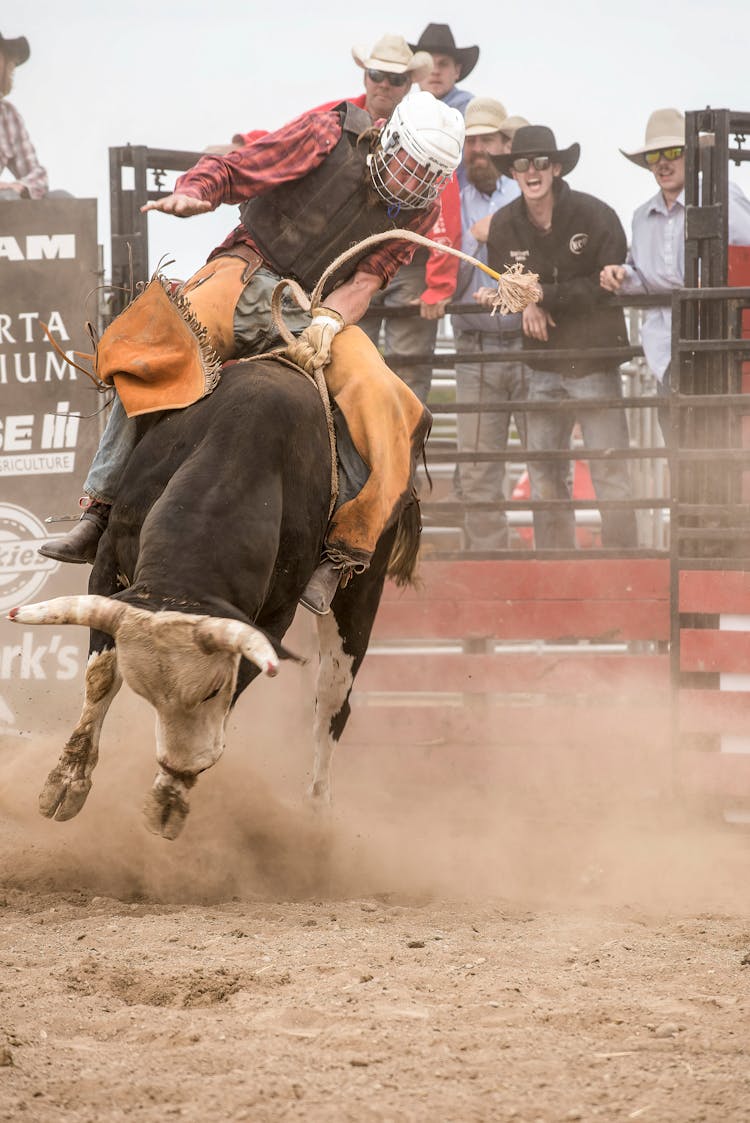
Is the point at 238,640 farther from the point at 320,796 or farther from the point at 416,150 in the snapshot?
the point at 416,150

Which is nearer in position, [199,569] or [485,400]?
[199,569]

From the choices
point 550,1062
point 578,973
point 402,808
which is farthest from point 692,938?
point 402,808

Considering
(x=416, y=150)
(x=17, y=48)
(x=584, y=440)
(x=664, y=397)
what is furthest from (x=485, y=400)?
(x=17, y=48)

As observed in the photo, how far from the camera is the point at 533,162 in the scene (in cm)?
631

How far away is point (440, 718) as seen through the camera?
22.0ft

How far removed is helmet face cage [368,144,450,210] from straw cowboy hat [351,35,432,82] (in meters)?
1.49

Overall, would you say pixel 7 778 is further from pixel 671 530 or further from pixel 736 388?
pixel 736 388

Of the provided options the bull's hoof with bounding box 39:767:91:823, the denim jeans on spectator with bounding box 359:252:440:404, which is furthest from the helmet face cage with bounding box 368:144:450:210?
the bull's hoof with bounding box 39:767:91:823

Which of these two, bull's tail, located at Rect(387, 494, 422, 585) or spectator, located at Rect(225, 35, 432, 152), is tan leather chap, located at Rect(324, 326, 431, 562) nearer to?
bull's tail, located at Rect(387, 494, 422, 585)

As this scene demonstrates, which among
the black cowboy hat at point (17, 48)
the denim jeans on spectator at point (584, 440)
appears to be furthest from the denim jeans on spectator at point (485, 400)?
the black cowboy hat at point (17, 48)

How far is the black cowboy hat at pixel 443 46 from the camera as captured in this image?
6574mm

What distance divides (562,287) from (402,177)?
1.59 metres

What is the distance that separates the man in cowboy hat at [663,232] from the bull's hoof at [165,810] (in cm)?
371

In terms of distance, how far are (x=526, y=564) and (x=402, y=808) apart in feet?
4.52
